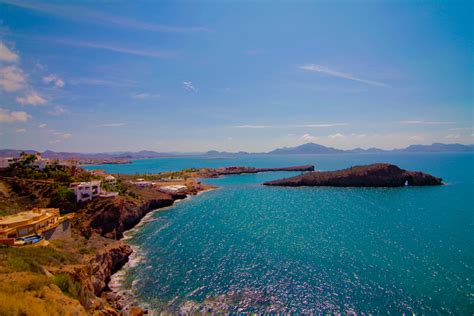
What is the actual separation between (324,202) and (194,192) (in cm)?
5020

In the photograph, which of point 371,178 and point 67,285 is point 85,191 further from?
point 371,178

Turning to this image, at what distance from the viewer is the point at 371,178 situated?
114688mm

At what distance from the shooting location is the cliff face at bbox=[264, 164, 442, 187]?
112 metres

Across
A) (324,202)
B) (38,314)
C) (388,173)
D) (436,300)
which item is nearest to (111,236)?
(38,314)

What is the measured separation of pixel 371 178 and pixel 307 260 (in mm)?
90955

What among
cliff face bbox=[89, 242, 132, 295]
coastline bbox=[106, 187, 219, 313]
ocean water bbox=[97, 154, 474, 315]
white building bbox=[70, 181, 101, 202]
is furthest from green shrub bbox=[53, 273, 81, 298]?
white building bbox=[70, 181, 101, 202]

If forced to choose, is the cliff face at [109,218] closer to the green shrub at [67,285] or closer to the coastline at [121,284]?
the coastline at [121,284]

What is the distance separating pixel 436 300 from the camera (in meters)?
27.9

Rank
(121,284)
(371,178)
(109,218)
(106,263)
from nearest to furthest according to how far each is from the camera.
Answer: (121,284), (106,263), (109,218), (371,178)

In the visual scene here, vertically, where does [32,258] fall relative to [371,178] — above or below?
above

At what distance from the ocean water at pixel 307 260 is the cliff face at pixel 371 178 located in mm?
41866

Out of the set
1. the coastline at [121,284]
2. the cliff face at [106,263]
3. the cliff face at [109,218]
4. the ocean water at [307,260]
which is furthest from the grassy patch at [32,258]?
the cliff face at [109,218]

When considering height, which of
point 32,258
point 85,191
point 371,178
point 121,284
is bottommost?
point 121,284

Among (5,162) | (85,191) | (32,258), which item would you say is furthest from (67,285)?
(5,162)
